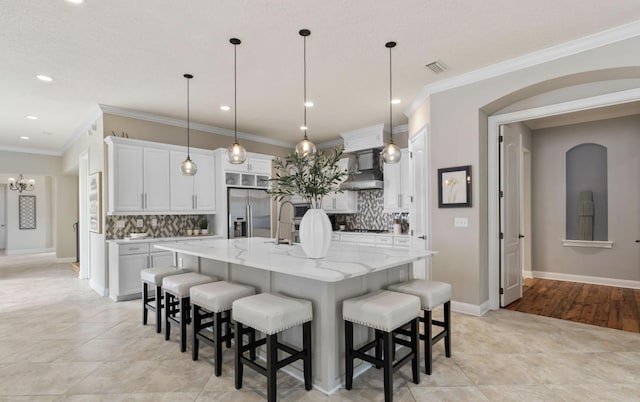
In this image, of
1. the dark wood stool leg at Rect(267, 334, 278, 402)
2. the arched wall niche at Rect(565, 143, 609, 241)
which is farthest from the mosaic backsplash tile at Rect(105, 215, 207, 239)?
the arched wall niche at Rect(565, 143, 609, 241)

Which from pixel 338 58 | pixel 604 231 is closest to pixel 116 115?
pixel 338 58

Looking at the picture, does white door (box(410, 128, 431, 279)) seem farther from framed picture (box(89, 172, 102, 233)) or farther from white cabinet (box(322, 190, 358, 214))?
framed picture (box(89, 172, 102, 233))

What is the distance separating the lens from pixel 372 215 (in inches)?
269

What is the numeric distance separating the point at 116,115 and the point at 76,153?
266 cm

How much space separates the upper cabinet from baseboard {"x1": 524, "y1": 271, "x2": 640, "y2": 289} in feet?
19.9

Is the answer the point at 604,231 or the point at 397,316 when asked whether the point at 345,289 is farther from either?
the point at 604,231

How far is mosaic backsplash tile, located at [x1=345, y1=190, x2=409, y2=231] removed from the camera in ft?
21.6

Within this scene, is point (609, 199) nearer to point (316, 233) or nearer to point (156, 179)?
point (316, 233)

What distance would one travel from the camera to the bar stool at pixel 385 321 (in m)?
2.09

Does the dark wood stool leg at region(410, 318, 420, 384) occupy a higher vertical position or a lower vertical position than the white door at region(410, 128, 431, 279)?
lower

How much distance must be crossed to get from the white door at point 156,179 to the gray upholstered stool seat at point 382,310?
402 centimetres

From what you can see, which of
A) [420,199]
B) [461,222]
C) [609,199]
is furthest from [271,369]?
[609,199]

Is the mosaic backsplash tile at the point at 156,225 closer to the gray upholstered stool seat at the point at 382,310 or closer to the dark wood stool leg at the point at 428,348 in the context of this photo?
the gray upholstered stool seat at the point at 382,310

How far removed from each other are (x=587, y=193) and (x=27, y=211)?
14.7 meters
